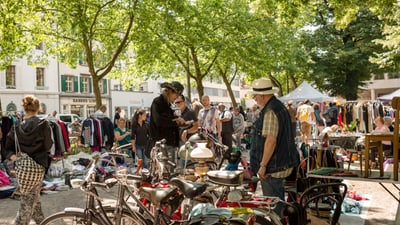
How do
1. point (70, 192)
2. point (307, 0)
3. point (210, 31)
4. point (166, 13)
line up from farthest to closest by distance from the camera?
point (210, 31) < point (166, 13) < point (307, 0) < point (70, 192)

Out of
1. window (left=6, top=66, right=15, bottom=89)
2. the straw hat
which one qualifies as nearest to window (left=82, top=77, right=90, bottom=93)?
window (left=6, top=66, right=15, bottom=89)

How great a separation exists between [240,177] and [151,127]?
247 cm

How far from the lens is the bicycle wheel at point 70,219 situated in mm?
3588

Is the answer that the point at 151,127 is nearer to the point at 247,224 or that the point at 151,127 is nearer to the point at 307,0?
the point at 247,224

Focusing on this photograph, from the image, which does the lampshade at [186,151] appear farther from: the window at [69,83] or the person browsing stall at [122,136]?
the window at [69,83]

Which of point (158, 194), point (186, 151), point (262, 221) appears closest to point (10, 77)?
point (186, 151)

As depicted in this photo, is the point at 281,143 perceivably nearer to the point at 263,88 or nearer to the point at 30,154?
the point at 263,88

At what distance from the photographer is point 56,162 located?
12.5 metres

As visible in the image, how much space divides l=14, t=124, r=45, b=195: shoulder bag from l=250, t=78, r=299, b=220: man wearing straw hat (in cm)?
262

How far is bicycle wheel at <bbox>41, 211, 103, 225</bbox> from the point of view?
3.59m

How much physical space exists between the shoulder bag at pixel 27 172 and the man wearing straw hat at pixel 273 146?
8.60 feet

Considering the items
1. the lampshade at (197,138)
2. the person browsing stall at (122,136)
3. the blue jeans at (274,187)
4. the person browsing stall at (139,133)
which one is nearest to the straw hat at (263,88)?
the blue jeans at (274,187)

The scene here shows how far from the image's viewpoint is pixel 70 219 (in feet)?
12.0

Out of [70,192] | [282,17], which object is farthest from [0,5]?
[282,17]
